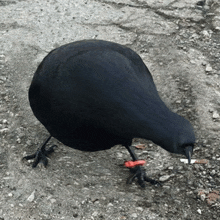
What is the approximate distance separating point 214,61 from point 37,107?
7.07ft

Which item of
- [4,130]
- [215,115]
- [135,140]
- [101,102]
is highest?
[101,102]

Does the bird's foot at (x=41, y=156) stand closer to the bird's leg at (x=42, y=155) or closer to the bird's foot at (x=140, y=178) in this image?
the bird's leg at (x=42, y=155)

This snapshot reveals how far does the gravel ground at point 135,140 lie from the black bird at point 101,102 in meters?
0.44

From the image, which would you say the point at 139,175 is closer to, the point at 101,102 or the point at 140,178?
the point at 140,178

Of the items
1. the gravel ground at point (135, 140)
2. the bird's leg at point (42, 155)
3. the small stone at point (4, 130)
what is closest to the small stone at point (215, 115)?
the gravel ground at point (135, 140)

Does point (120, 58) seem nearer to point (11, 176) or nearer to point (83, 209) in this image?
point (83, 209)

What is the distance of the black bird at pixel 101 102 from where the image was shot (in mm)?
1934

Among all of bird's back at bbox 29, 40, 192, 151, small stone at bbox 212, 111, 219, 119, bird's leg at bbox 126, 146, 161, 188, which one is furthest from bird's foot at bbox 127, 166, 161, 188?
small stone at bbox 212, 111, 219, 119

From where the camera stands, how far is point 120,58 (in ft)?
7.54

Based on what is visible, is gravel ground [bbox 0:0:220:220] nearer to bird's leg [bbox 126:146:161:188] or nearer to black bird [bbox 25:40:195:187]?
bird's leg [bbox 126:146:161:188]

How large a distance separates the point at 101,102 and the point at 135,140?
1109mm

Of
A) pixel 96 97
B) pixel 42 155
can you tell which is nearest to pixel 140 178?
pixel 42 155

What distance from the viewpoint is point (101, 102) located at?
6.70 feet

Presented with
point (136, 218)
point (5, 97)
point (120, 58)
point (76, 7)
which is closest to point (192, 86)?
point (120, 58)
